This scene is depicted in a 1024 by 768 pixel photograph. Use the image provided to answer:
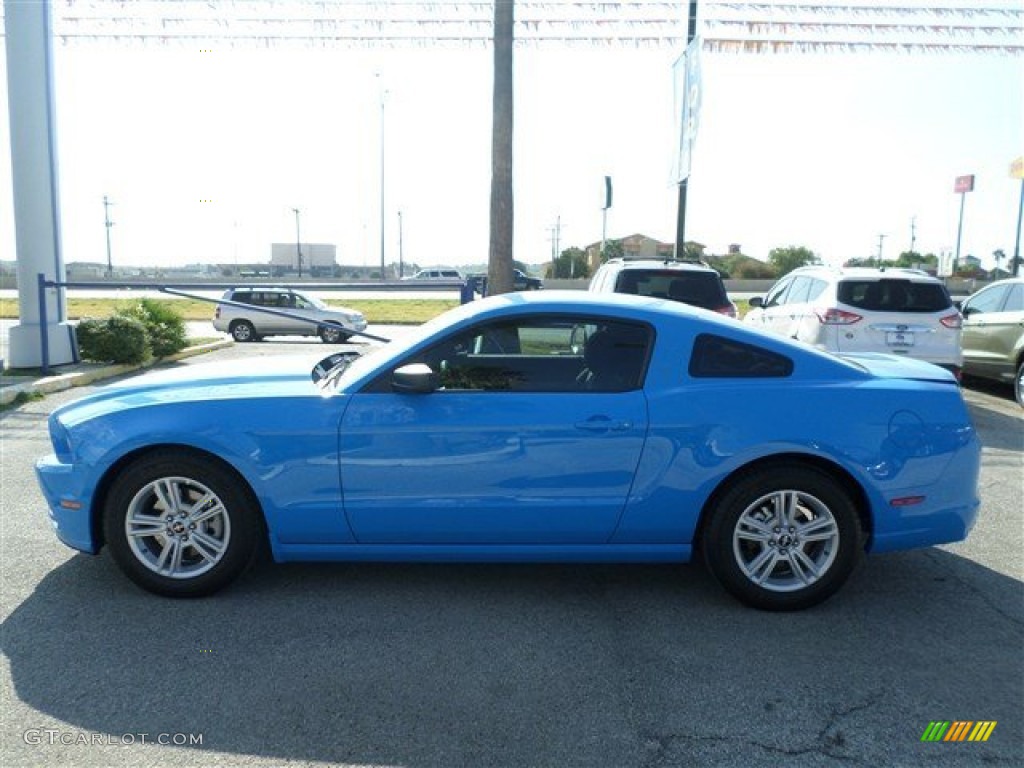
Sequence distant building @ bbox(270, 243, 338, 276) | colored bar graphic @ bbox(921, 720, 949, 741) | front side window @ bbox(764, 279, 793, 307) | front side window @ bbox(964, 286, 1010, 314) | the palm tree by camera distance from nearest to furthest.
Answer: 1. colored bar graphic @ bbox(921, 720, 949, 741)
2. front side window @ bbox(964, 286, 1010, 314)
3. front side window @ bbox(764, 279, 793, 307)
4. the palm tree
5. distant building @ bbox(270, 243, 338, 276)

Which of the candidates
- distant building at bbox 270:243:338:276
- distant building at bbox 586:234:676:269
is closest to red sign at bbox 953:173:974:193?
distant building at bbox 586:234:676:269

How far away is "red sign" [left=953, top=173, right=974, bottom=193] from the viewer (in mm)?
73125

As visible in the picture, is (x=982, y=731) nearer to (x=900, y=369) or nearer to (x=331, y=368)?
(x=900, y=369)

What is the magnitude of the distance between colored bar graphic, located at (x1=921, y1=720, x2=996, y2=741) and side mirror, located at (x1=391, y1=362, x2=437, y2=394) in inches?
95.4

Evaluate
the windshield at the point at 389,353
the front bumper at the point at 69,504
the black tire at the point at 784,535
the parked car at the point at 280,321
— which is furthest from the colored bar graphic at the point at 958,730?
the parked car at the point at 280,321

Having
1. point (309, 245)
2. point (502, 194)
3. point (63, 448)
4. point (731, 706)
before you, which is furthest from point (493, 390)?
point (309, 245)

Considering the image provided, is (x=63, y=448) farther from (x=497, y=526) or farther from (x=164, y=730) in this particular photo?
(x=497, y=526)

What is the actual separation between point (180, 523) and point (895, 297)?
8651 millimetres

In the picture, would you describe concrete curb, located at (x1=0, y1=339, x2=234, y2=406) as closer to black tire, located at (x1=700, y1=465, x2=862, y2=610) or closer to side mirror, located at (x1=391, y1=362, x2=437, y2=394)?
side mirror, located at (x1=391, y1=362, x2=437, y2=394)

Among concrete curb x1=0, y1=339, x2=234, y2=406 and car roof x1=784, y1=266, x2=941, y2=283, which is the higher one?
car roof x1=784, y1=266, x2=941, y2=283

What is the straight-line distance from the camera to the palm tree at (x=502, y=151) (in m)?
13.6

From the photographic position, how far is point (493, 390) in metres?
3.90

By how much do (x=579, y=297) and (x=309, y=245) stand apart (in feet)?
351

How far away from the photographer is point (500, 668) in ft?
10.9
